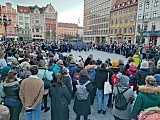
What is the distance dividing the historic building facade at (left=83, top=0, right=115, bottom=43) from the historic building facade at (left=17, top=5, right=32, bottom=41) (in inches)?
1217

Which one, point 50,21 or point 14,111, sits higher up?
point 50,21

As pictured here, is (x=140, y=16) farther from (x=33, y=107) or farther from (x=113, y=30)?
(x=33, y=107)

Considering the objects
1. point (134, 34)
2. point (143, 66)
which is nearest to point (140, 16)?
point (134, 34)

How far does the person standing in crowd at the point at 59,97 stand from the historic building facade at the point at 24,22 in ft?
239

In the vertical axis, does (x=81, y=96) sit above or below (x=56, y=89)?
below

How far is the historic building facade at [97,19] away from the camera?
68681 mm

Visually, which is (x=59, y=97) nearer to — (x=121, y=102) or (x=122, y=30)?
(x=121, y=102)

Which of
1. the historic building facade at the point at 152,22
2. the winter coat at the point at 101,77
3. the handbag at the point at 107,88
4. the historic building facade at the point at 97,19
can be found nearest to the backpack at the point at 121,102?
the handbag at the point at 107,88

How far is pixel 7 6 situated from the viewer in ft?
205

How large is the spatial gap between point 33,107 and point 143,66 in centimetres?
362

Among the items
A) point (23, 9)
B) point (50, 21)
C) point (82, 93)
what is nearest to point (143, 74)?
point (82, 93)

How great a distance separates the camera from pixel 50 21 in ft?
267

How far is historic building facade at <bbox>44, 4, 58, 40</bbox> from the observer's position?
80188 mm

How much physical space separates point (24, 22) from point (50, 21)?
1319cm
